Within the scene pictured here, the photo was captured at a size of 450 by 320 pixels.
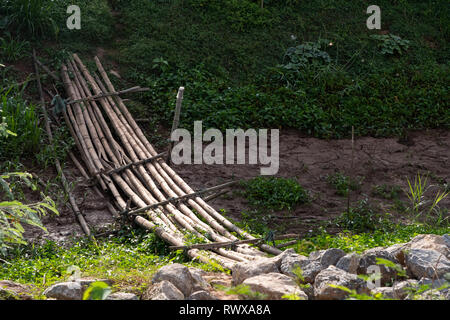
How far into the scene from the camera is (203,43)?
9.02 metres

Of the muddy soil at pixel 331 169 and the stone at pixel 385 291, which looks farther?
the muddy soil at pixel 331 169

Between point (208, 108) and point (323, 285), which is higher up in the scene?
point (208, 108)

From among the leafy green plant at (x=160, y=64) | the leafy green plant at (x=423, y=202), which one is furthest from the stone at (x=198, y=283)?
the leafy green plant at (x=160, y=64)

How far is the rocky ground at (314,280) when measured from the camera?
3264 millimetres

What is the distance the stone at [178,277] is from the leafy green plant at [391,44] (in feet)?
22.2

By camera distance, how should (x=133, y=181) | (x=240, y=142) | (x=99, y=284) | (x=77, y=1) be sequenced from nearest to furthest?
(x=99, y=284) → (x=133, y=181) → (x=240, y=142) → (x=77, y=1)

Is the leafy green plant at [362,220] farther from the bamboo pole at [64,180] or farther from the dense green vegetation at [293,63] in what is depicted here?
the bamboo pole at [64,180]

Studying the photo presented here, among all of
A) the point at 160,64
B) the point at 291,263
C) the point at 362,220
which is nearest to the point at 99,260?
the point at 291,263

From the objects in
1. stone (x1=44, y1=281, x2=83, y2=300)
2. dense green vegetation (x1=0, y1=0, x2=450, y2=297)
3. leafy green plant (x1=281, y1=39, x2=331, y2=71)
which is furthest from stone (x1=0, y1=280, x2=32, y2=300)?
leafy green plant (x1=281, y1=39, x2=331, y2=71)

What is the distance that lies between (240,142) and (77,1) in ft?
11.9

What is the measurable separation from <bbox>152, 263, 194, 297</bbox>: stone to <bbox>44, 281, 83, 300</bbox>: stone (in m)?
0.49

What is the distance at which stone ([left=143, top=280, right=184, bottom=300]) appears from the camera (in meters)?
3.28
